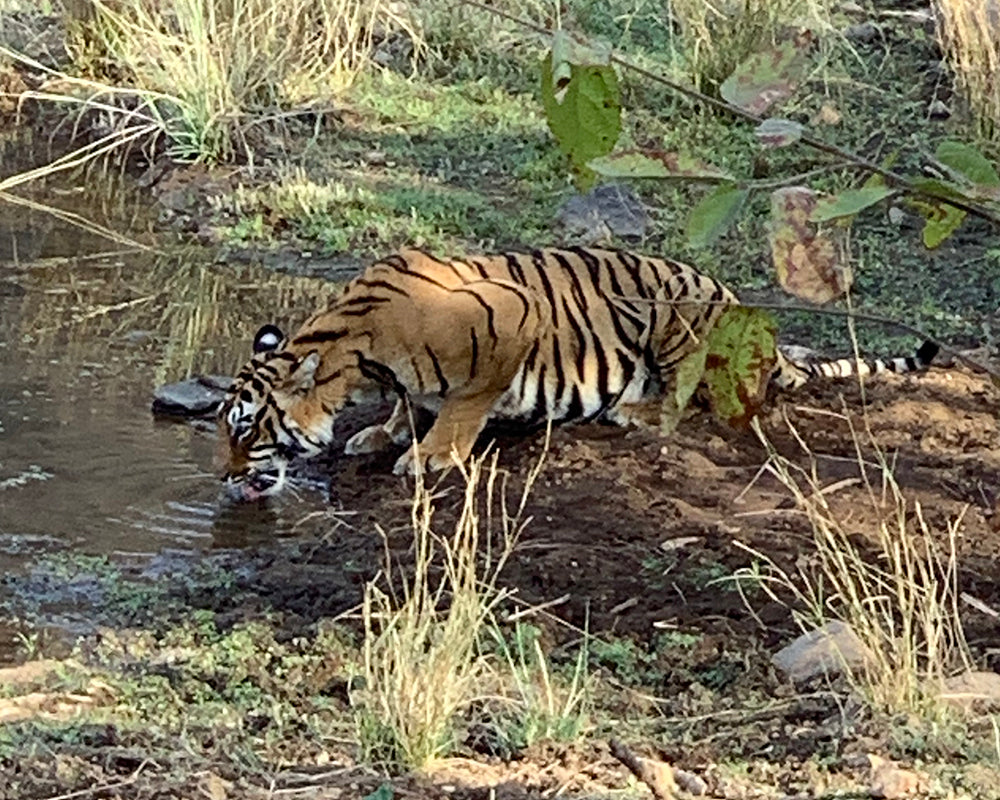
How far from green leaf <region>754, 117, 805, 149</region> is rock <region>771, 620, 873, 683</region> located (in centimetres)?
193

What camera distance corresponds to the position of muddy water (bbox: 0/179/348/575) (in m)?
5.28

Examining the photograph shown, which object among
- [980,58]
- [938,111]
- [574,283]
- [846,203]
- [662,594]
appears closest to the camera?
[846,203]

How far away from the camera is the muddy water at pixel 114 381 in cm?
528

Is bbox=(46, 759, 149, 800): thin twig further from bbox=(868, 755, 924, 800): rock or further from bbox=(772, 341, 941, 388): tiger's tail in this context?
bbox=(772, 341, 941, 388): tiger's tail

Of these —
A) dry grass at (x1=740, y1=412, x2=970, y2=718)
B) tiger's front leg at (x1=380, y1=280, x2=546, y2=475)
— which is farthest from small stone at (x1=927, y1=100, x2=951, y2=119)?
dry grass at (x1=740, y1=412, x2=970, y2=718)

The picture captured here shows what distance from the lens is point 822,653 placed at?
3.96 metres

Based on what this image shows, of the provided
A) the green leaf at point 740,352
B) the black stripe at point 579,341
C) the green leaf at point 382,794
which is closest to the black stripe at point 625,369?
the black stripe at point 579,341

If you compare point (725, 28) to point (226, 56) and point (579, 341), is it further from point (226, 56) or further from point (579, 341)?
point (579, 341)

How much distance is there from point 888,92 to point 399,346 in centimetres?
546

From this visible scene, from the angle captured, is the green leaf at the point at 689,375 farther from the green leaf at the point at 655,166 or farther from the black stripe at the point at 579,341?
the black stripe at the point at 579,341

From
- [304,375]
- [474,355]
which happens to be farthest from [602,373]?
[304,375]

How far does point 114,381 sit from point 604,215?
282 cm

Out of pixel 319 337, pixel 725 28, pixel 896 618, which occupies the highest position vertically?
pixel 725 28

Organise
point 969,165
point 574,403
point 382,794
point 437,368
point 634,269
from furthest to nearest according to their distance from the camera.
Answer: point 634,269 < point 574,403 < point 437,368 < point 382,794 < point 969,165
